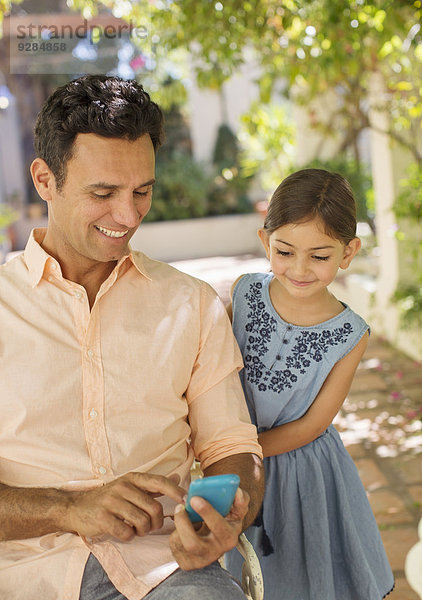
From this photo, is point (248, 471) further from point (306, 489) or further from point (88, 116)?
point (88, 116)

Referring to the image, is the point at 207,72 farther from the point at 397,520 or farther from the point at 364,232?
the point at 364,232

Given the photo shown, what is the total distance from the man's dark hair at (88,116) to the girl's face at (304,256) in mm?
500

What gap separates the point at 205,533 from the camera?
150 cm

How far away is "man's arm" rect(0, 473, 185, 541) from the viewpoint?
4.94 feet

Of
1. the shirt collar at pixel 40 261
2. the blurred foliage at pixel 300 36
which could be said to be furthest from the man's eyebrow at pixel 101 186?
the blurred foliage at pixel 300 36

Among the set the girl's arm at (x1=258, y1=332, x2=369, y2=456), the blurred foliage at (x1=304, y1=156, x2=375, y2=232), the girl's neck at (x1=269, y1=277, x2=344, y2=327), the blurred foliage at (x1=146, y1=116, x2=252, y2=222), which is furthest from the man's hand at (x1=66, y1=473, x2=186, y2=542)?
the blurred foliage at (x1=146, y1=116, x2=252, y2=222)

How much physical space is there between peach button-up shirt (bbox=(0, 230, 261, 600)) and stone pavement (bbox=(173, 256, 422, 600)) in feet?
4.71

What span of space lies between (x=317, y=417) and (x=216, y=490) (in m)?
0.69

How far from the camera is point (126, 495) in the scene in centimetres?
151

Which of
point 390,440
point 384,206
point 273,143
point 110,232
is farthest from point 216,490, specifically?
point 273,143

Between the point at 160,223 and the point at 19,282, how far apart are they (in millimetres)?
13331

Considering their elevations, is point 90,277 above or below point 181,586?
above

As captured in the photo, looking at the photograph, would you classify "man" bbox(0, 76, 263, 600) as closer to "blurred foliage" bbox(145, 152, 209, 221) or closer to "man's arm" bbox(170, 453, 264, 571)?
"man's arm" bbox(170, 453, 264, 571)

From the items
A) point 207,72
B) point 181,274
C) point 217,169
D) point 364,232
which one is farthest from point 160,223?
Result: point 181,274
